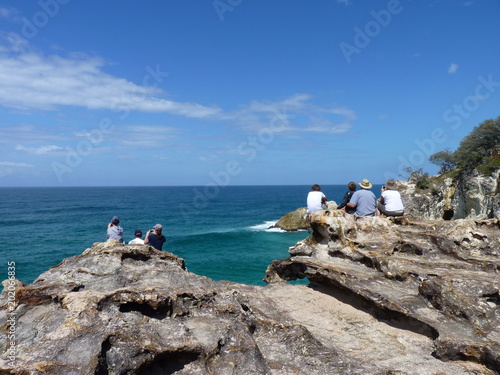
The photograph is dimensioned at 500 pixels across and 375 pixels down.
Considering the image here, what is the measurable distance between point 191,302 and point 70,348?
98.5 inches

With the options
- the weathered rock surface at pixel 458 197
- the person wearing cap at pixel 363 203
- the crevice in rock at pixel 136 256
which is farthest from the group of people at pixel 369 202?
the weathered rock surface at pixel 458 197

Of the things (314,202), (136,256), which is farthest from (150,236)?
(314,202)

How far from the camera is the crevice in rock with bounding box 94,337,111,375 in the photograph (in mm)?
4891

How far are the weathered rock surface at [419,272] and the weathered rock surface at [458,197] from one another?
1121 inches

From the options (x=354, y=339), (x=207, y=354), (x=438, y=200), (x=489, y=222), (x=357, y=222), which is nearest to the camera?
(x=207, y=354)

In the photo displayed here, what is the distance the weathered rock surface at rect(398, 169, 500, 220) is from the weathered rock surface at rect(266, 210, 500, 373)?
28.5 m

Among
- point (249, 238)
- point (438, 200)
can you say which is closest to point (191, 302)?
point (438, 200)

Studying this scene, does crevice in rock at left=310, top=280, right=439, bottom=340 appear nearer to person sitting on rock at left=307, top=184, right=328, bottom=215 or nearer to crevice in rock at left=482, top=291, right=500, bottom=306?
crevice in rock at left=482, top=291, right=500, bottom=306

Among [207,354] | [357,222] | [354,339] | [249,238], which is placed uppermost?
[357,222]

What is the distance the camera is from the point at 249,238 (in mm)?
58031

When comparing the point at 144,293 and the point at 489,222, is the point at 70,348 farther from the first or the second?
the point at 489,222

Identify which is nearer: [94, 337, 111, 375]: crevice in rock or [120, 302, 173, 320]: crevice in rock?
[94, 337, 111, 375]: crevice in rock

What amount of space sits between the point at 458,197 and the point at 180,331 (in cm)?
4371

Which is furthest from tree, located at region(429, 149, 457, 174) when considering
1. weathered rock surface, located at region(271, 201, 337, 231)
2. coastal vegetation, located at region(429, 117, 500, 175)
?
weathered rock surface, located at region(271, 201, 337, 231)
